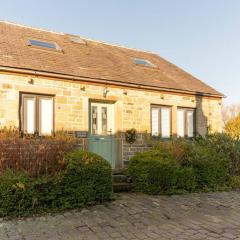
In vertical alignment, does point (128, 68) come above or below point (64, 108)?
above

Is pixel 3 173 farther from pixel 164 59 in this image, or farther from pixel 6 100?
pixel 164 59

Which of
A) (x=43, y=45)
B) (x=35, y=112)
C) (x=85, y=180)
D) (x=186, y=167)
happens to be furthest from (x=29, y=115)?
(x=186, y=167)

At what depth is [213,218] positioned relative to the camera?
7711 mm

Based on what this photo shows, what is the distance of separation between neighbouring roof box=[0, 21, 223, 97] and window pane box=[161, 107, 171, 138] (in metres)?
1.03

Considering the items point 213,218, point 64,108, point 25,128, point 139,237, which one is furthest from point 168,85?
point 139,237

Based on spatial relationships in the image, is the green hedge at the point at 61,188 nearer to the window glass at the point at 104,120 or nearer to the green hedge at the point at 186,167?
the green hedge at the point at 186,167

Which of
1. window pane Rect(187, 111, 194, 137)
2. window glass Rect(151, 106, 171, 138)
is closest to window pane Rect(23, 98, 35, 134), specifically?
window glass Rect(151, 106, 171, 138)

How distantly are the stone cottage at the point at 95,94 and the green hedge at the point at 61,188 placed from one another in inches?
123

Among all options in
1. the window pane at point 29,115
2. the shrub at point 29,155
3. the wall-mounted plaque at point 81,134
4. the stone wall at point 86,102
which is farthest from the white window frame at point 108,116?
the shrub at point 29,155

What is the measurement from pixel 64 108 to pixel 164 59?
9511 mm

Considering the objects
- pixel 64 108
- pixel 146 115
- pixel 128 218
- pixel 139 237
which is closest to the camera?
pixel 139 237

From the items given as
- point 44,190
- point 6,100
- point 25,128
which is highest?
point 6,100

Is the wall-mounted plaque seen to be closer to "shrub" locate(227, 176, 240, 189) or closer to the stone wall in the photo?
the stone wall

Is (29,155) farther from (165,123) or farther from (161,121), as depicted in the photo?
(165,123)
